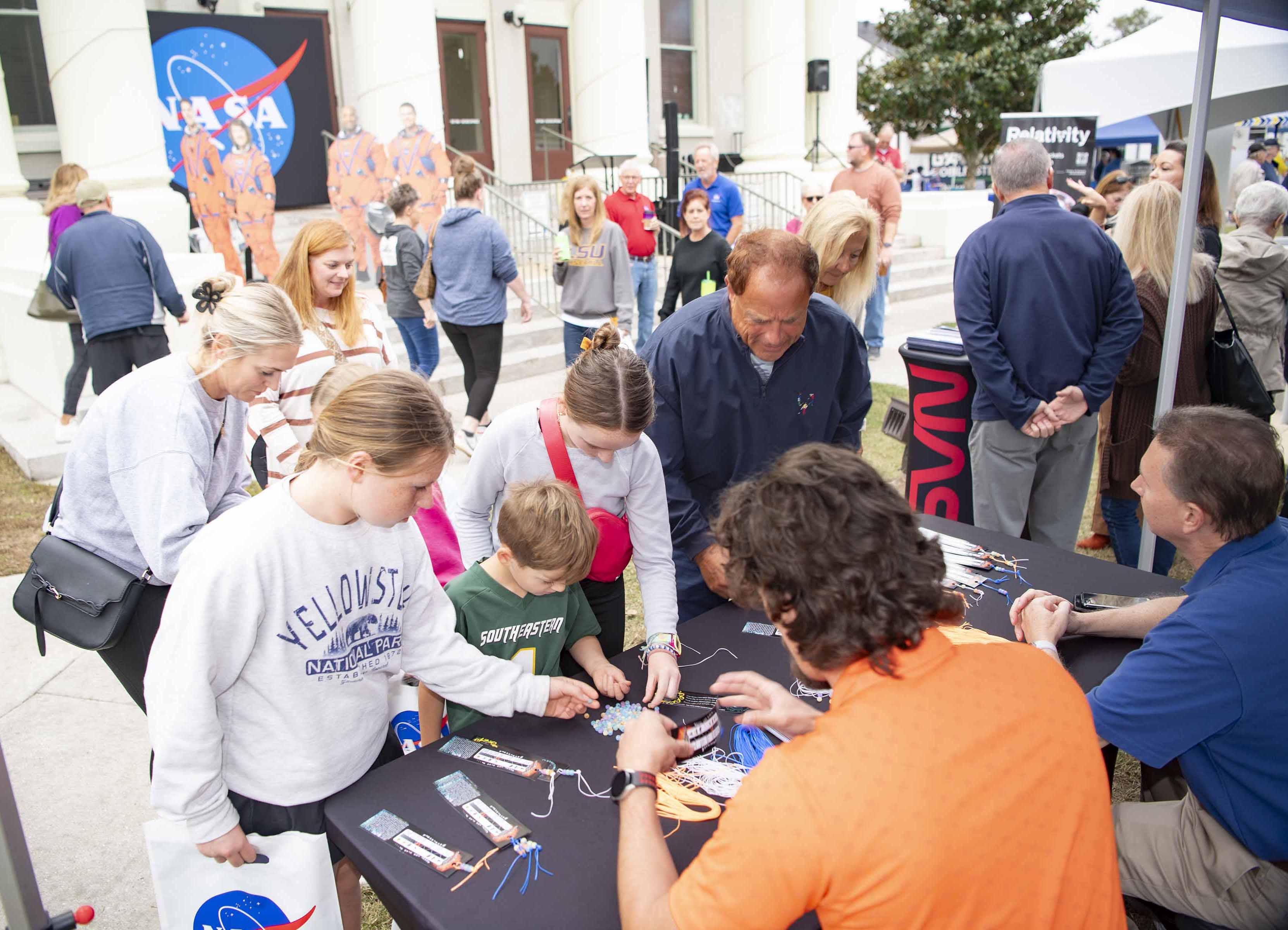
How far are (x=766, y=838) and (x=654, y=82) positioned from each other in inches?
665

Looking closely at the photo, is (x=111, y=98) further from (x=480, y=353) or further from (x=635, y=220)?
(x=635, y=220)

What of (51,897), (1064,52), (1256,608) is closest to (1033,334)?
(1256,608)

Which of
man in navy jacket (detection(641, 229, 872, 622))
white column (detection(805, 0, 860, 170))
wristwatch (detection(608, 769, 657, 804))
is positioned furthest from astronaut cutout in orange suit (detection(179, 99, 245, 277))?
white column (detection(805, 0, 860, 170))

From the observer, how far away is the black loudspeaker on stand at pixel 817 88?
14508 mm

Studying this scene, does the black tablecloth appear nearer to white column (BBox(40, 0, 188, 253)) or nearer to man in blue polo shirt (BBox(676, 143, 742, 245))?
man in blue polo shirt (BBox(676, 143, 742, 245))

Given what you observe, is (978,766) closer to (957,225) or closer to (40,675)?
(40,675)

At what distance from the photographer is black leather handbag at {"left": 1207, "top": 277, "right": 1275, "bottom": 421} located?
3949mm

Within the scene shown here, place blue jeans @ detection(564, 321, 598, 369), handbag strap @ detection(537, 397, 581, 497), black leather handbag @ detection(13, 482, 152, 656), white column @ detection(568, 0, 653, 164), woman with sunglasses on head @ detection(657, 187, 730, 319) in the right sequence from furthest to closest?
white column @ detection(568, 0, 653, 164) → woman with sunglasses on head @ detection(657, 187, 730, 319) → blue jeans @ detection(564, 321, 598, 369) → handbag strap @ detection(537, 397, 581, 497) → black leather handbag @ detection(13, 482, 152, 656)

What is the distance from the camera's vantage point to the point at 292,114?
11.7 meters

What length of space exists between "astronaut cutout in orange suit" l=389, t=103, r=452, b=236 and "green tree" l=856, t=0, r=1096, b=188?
563 inches

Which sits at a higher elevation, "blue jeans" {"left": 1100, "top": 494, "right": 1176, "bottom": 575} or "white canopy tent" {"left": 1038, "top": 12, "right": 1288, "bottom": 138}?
"white canopy tent" {"left": 1038, "top": 12, "right": 1288, "bottom": 138}

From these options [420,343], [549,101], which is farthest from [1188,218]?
[549,101]

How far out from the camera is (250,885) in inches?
68.4

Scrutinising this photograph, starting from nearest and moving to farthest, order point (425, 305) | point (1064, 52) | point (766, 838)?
1. point (766, 838)
2. point (425, 305)
3. point (1064, 52)
